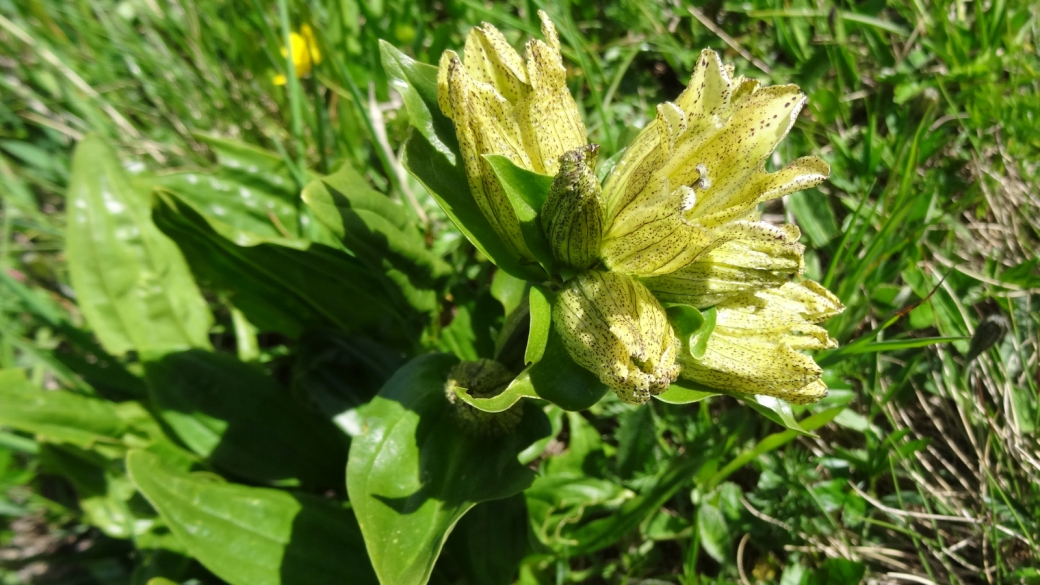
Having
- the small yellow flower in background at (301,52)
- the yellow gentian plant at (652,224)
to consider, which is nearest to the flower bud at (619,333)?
the yellow gentian plant at (652,224)

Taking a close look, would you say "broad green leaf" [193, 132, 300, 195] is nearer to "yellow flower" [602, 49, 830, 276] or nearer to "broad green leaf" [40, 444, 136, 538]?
"broad green leaf" [40, 444, 136, 538]

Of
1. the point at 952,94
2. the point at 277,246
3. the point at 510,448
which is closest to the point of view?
the point at 510,448

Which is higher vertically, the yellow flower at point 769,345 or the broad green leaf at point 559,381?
the broad green leaf at point 559,381

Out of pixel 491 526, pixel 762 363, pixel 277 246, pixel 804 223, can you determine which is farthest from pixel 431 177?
pixel 804 223

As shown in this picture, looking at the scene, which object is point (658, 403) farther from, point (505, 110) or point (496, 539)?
point (505, 110)

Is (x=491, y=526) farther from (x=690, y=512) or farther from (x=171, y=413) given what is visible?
(x=171, y=413)

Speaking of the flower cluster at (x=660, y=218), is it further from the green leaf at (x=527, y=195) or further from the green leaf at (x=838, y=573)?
the green leaf at (x=838, y=573)

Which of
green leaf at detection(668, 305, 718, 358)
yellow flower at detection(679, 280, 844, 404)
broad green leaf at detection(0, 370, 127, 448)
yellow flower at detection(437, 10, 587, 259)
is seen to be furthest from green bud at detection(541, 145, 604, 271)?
broad green leaf at detection(0, 370, 127, 448)
